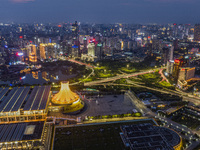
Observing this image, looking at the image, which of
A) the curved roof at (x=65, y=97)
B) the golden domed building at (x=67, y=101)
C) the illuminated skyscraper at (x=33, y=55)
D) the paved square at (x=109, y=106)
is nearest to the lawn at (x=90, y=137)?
the paved square at (x=109, y=106)

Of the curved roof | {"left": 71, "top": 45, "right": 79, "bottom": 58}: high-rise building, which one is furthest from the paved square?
{"left": 71, "top": 45, "right": 79, "bottom": 58}: high-rise building

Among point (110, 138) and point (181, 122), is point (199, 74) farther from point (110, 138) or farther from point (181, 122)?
point (110, 138)

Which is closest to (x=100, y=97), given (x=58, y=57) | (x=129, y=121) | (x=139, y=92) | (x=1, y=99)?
(x=139, y=92)

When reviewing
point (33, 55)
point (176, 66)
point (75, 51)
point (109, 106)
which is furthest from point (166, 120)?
point (33, 55)

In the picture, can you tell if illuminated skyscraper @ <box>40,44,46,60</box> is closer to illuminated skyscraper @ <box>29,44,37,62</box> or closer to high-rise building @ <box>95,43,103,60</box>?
illuminated skyscraper @ <box>29,44,37,62</box>

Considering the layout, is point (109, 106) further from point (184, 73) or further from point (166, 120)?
point (184, 73)

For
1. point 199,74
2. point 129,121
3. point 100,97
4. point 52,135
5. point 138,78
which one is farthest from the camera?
point 199,74
